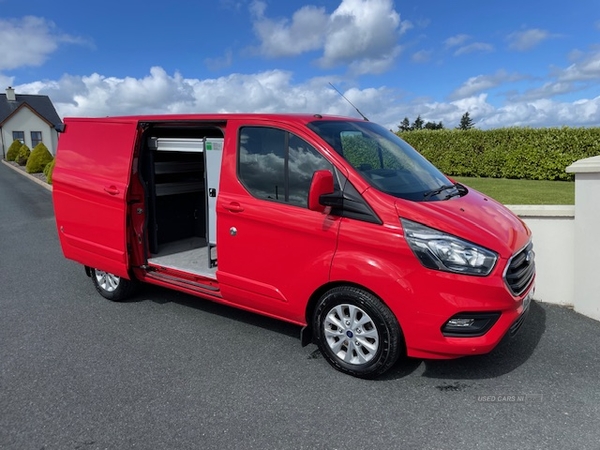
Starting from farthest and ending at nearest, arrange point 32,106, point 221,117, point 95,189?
point 32,106 < point 95,189 < point 221,117

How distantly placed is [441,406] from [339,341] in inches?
33.6

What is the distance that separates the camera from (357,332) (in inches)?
138

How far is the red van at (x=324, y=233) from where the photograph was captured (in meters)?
3.20

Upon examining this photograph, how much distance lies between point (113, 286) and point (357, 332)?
3.16m

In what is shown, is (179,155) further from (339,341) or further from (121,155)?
(339,341)

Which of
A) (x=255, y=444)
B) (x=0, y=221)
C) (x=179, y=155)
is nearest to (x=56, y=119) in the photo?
(x=0, y=221)

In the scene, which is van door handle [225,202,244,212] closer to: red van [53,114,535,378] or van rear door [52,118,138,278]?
red van [53,114,535,378]

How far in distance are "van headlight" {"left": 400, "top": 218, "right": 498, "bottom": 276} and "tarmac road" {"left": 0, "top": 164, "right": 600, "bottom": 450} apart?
0.96m

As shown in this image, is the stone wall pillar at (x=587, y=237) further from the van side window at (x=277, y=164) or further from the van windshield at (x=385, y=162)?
the van side window at (x=277, y=164)

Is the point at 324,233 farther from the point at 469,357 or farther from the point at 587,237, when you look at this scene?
the point at 587,237

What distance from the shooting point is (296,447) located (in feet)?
9.16

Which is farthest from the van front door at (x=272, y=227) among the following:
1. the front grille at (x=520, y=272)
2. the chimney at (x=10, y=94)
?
the chimney at (x=10, y=94)

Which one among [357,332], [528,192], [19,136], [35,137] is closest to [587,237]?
[357,332]

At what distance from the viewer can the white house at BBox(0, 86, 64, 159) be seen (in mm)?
50062
